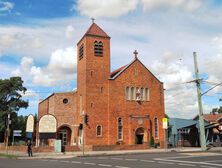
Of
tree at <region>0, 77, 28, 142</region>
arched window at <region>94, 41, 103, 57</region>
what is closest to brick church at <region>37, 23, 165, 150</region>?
arched window at <region>94, 41, 103, 57</region>

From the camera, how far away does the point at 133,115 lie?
45.3m

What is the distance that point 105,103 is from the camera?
44.6 meters

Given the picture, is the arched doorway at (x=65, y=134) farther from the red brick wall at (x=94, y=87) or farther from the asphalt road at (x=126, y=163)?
the asphalt road at (x=126, y=163)

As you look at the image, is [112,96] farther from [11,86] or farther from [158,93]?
[11,86]

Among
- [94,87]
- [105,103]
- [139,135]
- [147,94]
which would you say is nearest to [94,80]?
[94,87]

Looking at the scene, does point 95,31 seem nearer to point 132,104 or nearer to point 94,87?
point 94,87

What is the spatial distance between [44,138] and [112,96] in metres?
11.0

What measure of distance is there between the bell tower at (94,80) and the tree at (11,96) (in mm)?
14498

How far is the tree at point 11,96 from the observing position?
56.6 m

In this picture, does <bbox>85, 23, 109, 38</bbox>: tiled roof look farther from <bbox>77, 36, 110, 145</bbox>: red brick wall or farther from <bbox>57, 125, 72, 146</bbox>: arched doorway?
<bbox>57, 125, 72, 146</bbox>: arched doorway

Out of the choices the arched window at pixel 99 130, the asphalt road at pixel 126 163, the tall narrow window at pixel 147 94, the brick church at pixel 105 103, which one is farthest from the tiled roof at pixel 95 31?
the asphalt road at pixel 126 163

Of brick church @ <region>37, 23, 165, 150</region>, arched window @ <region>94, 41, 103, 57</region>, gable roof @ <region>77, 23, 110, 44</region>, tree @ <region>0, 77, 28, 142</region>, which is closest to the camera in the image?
brick church @ <region>37, 23, 165, 150</region>

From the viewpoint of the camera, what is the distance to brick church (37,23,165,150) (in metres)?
44.0

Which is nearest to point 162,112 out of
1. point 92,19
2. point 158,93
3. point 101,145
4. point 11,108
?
point 158,93
